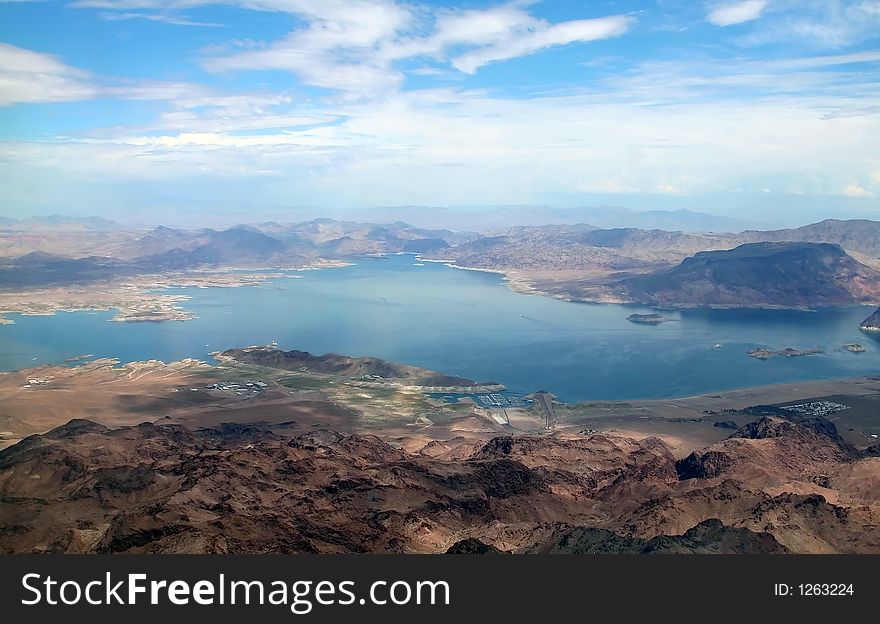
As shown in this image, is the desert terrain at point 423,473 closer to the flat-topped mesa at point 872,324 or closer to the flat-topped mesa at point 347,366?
the flat-topped mesa at point 347,366

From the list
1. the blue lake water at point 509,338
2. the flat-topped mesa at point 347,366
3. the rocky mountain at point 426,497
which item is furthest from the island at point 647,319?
the rocky mountain at point 426,497

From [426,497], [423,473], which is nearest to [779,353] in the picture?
[423,473]

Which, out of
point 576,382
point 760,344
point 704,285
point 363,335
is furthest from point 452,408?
point 704,285

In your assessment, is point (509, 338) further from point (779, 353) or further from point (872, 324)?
point (872, 324)

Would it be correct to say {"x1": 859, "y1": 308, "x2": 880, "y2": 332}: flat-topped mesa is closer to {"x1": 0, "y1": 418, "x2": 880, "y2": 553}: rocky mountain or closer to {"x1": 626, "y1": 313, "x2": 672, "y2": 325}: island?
{"x1": 626, "y1": 313, "x2": 672, "y2": 325}: island

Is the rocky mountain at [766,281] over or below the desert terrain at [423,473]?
over

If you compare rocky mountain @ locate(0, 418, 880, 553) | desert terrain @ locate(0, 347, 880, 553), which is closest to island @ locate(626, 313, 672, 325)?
desert terrain @ locate(0, 347, 880, 553)
